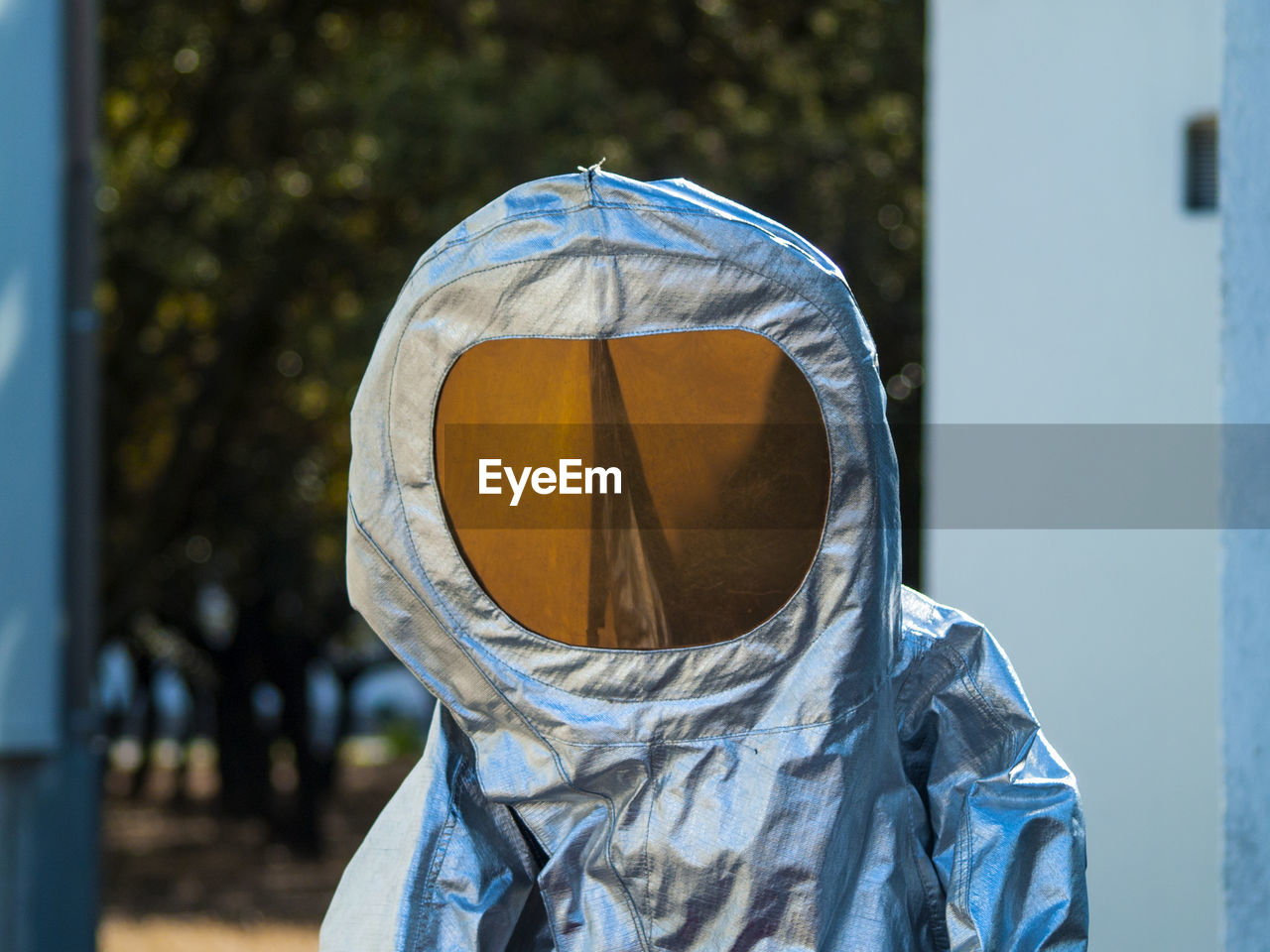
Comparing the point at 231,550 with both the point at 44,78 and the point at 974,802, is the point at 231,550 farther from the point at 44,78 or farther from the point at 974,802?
the point at 974,802

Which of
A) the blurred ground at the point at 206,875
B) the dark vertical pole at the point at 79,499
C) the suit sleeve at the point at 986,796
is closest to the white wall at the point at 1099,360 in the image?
the suit sleeve at the point at 986,796

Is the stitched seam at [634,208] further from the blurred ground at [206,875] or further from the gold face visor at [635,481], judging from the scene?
the blurred ground at [206,875]

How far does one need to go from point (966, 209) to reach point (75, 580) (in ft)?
10.5

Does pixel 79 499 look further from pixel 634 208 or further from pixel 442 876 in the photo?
pixel 634 208

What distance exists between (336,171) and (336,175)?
37mm

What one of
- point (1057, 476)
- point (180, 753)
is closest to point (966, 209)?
point (1057, 476)

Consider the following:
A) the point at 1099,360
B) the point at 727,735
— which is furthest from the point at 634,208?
the point at 1099,360

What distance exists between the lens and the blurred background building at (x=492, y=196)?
399cm

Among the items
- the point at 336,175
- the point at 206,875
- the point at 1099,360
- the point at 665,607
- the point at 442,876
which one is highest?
the point at 336,175

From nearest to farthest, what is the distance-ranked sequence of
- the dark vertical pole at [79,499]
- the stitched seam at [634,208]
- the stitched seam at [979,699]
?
1. the stitched seam at [634,208]
2. the stitched seam at [979,699]
3. the dark vertical pole at [79,499]

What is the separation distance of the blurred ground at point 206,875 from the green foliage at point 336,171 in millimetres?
2245

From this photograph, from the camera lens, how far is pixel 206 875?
1323cm

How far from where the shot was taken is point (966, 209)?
440cm

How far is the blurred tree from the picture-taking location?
7.48m
